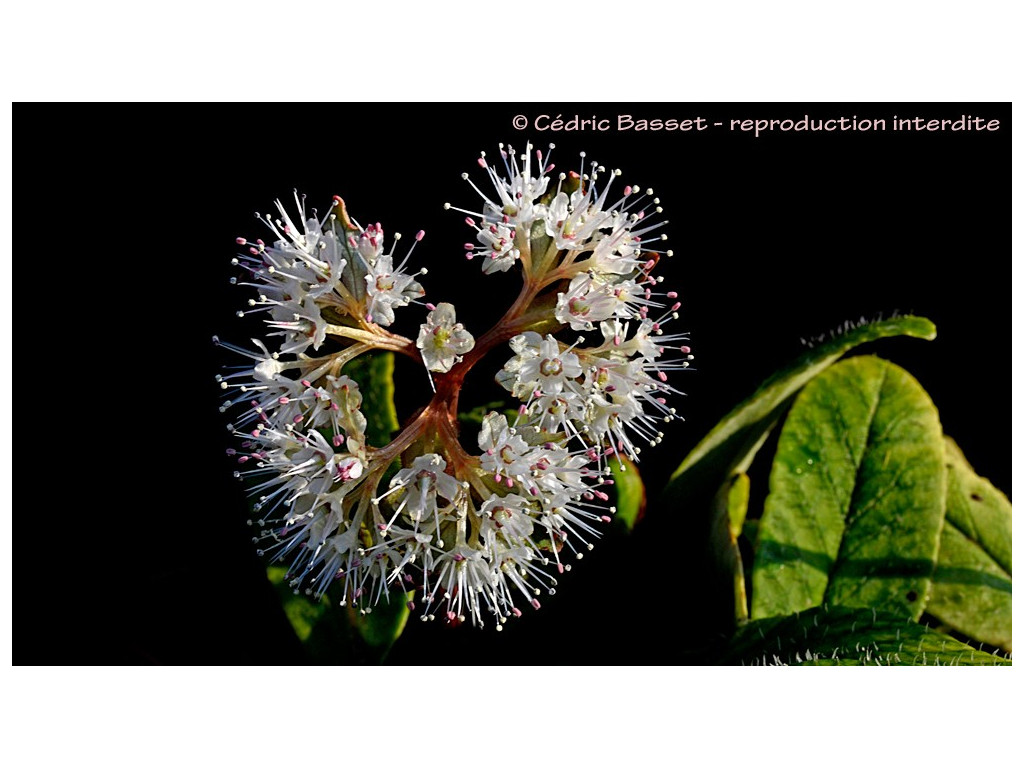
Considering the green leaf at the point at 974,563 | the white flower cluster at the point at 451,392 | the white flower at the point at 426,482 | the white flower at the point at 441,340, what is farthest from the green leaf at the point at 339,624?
the green leaf at the point at 974,563

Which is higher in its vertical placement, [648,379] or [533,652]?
[648,379]

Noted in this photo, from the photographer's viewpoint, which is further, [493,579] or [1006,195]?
[1006,195]

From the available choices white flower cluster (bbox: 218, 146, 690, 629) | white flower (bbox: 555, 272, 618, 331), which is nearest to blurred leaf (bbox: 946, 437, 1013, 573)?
white flower cluster (bbox: 218, 146, 690, 629)

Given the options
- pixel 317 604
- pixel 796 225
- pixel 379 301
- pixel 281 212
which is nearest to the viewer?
pixel 379 301

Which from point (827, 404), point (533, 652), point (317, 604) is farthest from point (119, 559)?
point (827, 404)

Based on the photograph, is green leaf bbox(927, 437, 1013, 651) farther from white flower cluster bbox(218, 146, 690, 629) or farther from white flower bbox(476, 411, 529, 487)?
white flower bbox(476, 411, 529, 487)

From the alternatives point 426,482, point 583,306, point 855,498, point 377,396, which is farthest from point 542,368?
point 855,498
